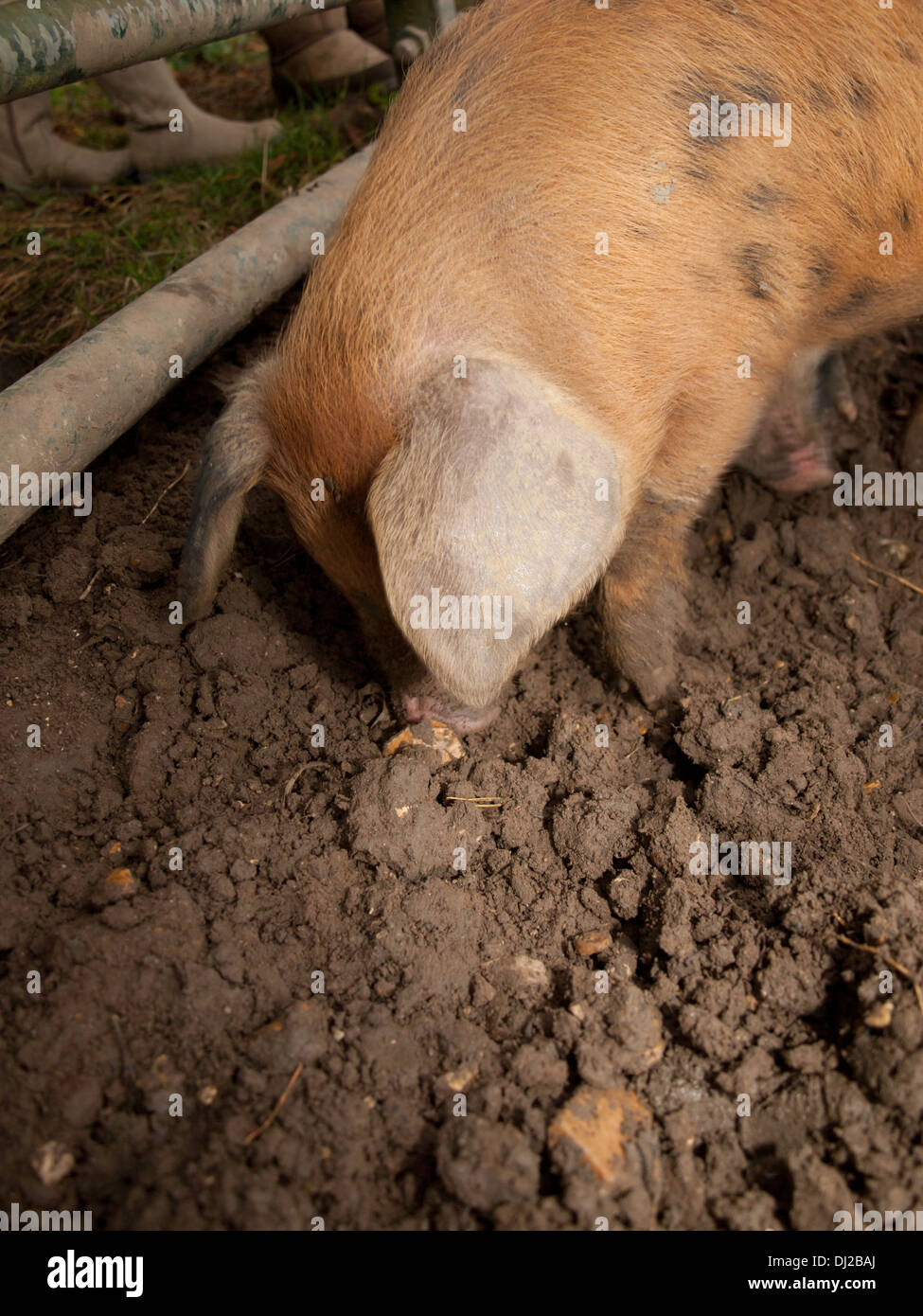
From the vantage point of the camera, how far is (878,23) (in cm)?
259

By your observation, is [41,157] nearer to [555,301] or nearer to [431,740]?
[555,301]

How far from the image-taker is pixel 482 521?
77.0 inches

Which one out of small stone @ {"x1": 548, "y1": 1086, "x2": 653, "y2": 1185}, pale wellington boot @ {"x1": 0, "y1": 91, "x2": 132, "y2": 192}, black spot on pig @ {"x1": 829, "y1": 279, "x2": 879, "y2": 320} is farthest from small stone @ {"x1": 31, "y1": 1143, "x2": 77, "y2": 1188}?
pale wellington boot @ {"x1": 0, "y1": 91, "x2": 132, "y2": 192}

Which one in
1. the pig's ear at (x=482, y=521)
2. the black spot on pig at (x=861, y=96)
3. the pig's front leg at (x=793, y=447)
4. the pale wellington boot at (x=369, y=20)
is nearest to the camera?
the pig's ear at (x=482, y=521)

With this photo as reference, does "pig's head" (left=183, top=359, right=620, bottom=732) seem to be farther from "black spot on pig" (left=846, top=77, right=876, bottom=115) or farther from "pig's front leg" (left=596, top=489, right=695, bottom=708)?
"black spot on pig" (left=846, top=77, right=876, bottom=115)

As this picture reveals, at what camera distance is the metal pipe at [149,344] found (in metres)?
2.58

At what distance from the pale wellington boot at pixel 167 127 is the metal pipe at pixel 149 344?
4.75ft

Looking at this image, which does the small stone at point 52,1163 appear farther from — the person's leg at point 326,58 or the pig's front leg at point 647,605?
the person's leg at point 326,58

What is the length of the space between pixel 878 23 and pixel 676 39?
591mm

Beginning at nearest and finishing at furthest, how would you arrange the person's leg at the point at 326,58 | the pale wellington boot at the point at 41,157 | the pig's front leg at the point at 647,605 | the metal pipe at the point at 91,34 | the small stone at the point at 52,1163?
the small stone at the point at 52,1163
the metal pipe at the point at 91,34
the pig's front leg at the point at 647,605
the pale wellington boot at the point at 41,157
the person's leg at the point at 326,58

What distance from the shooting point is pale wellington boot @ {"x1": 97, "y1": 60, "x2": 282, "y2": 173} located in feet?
15.5

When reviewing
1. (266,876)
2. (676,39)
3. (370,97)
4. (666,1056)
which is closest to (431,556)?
(266,876)

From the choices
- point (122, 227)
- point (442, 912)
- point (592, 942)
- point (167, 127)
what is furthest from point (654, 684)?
point (167, 127)

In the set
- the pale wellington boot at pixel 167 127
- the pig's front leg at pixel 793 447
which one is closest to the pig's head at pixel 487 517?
the pig's front leg at pixel 793 447
